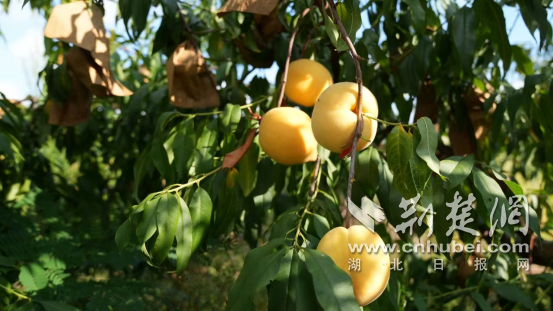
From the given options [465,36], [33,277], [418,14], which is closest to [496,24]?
[465,36]

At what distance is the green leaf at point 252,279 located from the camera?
0.79 metres

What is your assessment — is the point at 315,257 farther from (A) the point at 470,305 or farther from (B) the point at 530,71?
(A) the point at 470,305

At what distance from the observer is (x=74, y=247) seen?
201cm

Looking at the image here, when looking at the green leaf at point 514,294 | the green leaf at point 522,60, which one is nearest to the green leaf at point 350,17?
the green leaf at point 522,60

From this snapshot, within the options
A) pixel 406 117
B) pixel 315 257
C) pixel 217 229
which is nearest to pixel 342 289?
pixel 315 257

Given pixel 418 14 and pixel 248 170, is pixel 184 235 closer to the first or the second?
pixel 248 170

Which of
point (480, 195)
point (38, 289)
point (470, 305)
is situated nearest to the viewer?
point (480, 195)

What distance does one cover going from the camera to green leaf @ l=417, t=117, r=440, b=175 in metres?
0.86

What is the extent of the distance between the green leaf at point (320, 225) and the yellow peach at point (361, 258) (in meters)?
0.23

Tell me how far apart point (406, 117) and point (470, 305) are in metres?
0.76

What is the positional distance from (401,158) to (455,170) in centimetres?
12

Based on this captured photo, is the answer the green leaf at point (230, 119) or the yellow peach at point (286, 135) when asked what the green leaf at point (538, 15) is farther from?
the green leaf at point (230, 119)

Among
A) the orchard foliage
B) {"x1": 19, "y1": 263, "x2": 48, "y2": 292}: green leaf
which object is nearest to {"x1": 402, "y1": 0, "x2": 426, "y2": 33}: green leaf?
the orchard foliage

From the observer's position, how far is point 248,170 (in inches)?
50.5
